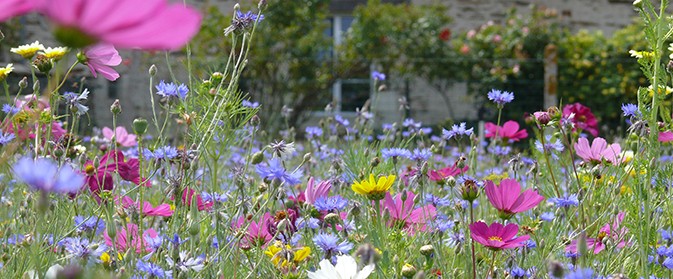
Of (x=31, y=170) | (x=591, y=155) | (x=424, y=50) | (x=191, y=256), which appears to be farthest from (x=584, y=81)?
(x=31, y=170)

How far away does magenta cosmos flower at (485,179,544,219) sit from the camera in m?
1.42

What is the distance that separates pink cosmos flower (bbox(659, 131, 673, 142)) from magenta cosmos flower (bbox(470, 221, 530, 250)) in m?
0.58

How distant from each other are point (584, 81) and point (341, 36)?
11.3 ft

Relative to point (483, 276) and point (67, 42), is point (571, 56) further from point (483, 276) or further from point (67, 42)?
point (67, 42)

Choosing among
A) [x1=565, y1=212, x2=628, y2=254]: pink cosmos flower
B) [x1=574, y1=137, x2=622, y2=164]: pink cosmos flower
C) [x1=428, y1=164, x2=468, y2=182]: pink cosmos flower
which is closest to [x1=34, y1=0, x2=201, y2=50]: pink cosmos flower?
[x1=565, y1=212, x2=628, y2=254]: pink cosmos flower

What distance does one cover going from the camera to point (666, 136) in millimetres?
1767

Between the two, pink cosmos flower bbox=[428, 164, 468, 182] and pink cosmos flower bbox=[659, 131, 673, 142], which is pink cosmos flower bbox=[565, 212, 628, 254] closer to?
pink cosmos flower bbox=[659, 131, 673, 142]

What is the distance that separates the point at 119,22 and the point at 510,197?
1.08 metres

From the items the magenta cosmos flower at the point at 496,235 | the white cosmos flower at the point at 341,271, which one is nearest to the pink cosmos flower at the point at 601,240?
the magenta cosmos flower at the point at 496,235

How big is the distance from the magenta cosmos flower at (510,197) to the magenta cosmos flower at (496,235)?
7cm

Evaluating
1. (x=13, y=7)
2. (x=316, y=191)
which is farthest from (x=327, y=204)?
(x=13, y=7)

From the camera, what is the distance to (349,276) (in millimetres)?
1059

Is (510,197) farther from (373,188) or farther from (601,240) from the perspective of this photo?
(601,240)

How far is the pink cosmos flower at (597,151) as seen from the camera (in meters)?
1.99
